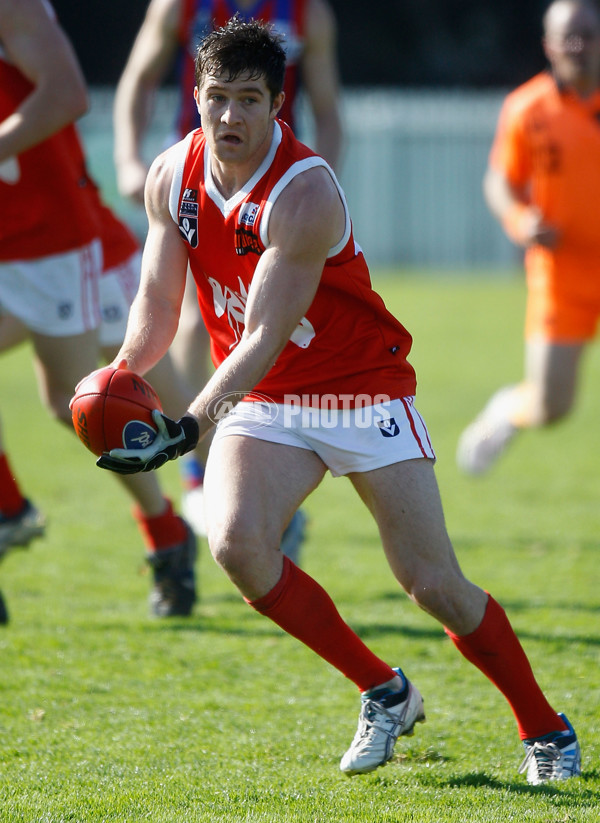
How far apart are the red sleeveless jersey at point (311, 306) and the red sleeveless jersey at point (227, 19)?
83.2 inches

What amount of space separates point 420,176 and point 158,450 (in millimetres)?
20429

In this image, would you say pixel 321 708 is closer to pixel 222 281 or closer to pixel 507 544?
pixel 222 281

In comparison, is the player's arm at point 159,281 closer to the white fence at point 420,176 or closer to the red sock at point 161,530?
the red sock at point 161,530

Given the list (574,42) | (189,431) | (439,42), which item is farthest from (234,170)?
(439,42)

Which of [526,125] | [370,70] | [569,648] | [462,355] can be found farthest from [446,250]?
[569,648]

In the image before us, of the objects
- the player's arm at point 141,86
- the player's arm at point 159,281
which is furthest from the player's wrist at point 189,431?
the player's arm at point 141,86

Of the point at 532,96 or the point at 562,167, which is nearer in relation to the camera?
the point at 532,96

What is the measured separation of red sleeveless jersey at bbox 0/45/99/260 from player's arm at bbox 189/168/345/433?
1766 mm

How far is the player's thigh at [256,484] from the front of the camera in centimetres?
301

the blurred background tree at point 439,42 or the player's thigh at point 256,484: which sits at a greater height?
the player's thigh at point 256,484

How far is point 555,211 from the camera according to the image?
655 centimetres

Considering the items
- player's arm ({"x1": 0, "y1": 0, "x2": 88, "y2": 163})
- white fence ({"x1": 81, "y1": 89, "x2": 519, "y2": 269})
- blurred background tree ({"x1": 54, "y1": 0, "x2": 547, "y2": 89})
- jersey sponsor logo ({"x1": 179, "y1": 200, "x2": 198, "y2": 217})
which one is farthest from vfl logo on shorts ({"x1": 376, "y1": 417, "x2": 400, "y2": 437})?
blurred background tree ({"x1": 54, "y1": 0, "x2": 547, "y2": 89})

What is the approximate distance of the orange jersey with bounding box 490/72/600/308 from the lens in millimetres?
6352

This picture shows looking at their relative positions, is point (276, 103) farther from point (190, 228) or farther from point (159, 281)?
point (159, 281)
